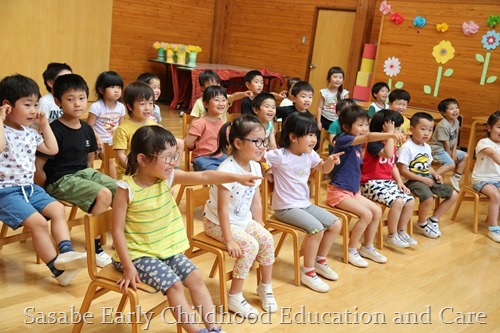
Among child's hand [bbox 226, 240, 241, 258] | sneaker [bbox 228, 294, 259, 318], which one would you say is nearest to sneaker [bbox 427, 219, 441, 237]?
sneaker [bbox 228, 294, 259, 318]

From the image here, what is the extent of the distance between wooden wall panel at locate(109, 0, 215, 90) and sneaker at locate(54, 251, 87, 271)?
7344 millimetres

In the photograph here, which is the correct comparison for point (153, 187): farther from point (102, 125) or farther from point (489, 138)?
point (489, 138)

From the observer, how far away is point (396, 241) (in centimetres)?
388

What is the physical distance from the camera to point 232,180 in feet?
7.45

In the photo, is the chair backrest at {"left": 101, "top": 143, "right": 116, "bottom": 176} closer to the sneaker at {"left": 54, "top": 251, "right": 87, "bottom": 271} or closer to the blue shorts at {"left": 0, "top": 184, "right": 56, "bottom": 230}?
the blue shorts at {"left": 0, "top": 184, "right": 56, "bottom": 230}

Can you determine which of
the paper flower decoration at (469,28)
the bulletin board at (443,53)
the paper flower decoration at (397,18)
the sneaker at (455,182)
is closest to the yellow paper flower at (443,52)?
the bulletin board at (443,53)

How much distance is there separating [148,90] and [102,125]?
752mm

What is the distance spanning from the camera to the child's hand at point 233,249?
2.48 metres

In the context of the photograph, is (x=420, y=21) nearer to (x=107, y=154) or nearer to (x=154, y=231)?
(x=107, y=154)

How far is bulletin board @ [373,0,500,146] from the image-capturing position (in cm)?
731

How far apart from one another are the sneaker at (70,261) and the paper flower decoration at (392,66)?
6.80 metres

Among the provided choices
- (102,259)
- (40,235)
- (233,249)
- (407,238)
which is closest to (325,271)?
(233,249)

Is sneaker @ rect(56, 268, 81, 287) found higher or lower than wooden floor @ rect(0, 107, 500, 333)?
higher

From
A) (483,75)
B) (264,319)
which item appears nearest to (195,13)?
(483,75)
